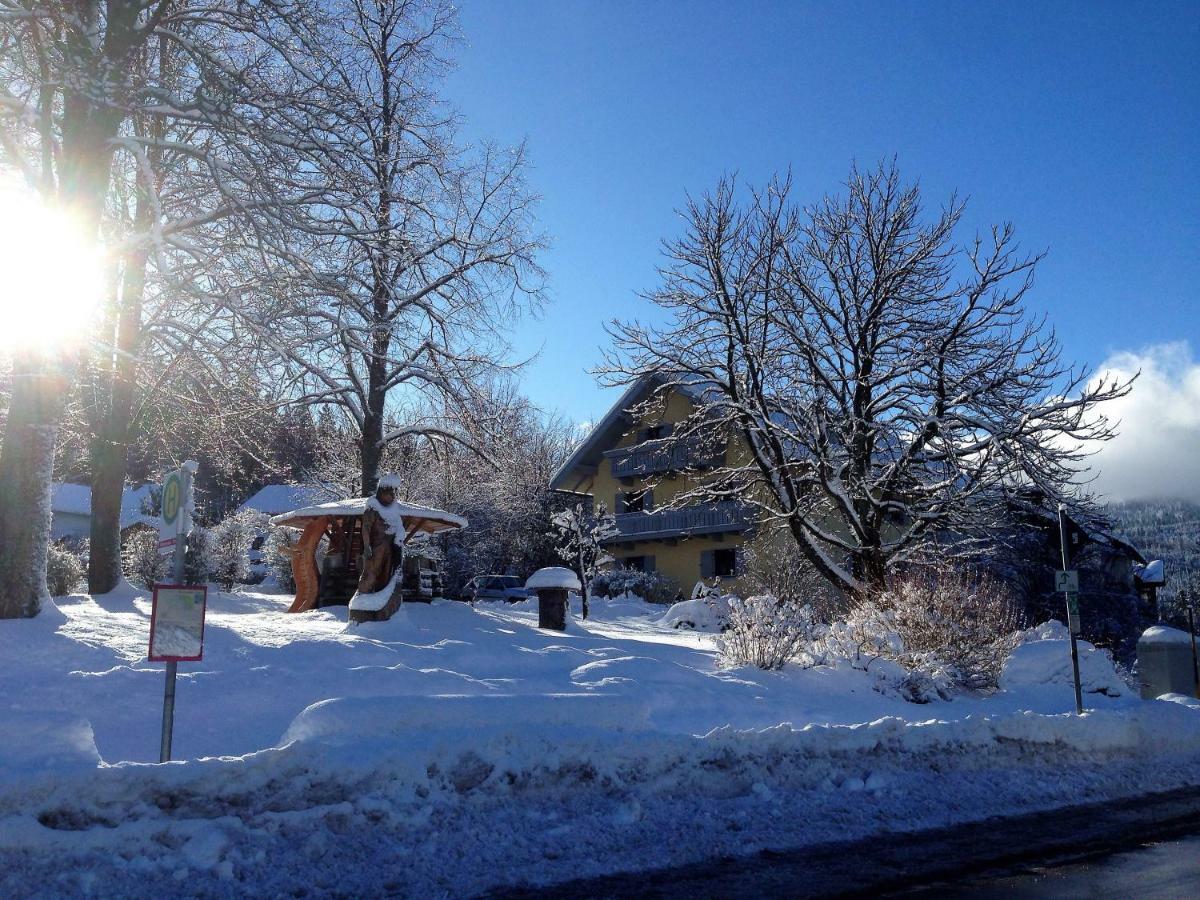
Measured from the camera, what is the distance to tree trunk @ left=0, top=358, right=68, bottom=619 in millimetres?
10969

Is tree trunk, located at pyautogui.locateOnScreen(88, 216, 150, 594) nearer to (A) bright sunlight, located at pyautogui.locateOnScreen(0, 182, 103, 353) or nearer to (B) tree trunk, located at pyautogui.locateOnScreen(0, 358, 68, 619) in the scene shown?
(A) bright sunlight, located at pyautogui.locateOnScreen(0, 182, 103, 353)

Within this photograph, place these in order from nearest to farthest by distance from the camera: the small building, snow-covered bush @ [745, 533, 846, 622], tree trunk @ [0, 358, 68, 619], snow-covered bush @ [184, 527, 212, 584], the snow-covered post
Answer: tree trunk @ [0, 358, 68, 619] < the snow-covered post < snow-covered bush @ [184, 527, 212, 584] < snow-covered bush @ [745, 533, 846, 622] < the small building

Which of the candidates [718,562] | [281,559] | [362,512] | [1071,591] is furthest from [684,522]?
[1071,591]

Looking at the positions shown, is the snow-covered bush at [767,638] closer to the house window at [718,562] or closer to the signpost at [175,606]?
the signpost at [175,606]

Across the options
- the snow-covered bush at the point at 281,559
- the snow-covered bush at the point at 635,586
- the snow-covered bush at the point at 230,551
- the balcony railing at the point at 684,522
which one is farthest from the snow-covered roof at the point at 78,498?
the snow-covered bush at the point at 635,586

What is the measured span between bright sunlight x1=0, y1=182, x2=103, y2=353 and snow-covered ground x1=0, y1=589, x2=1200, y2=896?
3.27 m

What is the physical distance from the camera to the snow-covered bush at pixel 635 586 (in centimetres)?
3759

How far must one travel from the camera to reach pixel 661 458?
97.0 ft

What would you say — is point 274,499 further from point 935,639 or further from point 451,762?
point 451,762

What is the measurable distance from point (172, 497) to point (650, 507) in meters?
36.0

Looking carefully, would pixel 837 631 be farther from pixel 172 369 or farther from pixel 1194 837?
pixel 172 369

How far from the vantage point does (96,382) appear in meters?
16.7

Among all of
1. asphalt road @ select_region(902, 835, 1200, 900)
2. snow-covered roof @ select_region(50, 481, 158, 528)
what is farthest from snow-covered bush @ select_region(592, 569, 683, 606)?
snow-covered roof @ select_region(50, 481, 158, 528)

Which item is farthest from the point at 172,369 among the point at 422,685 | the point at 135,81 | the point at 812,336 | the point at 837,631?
the point at 812,336
